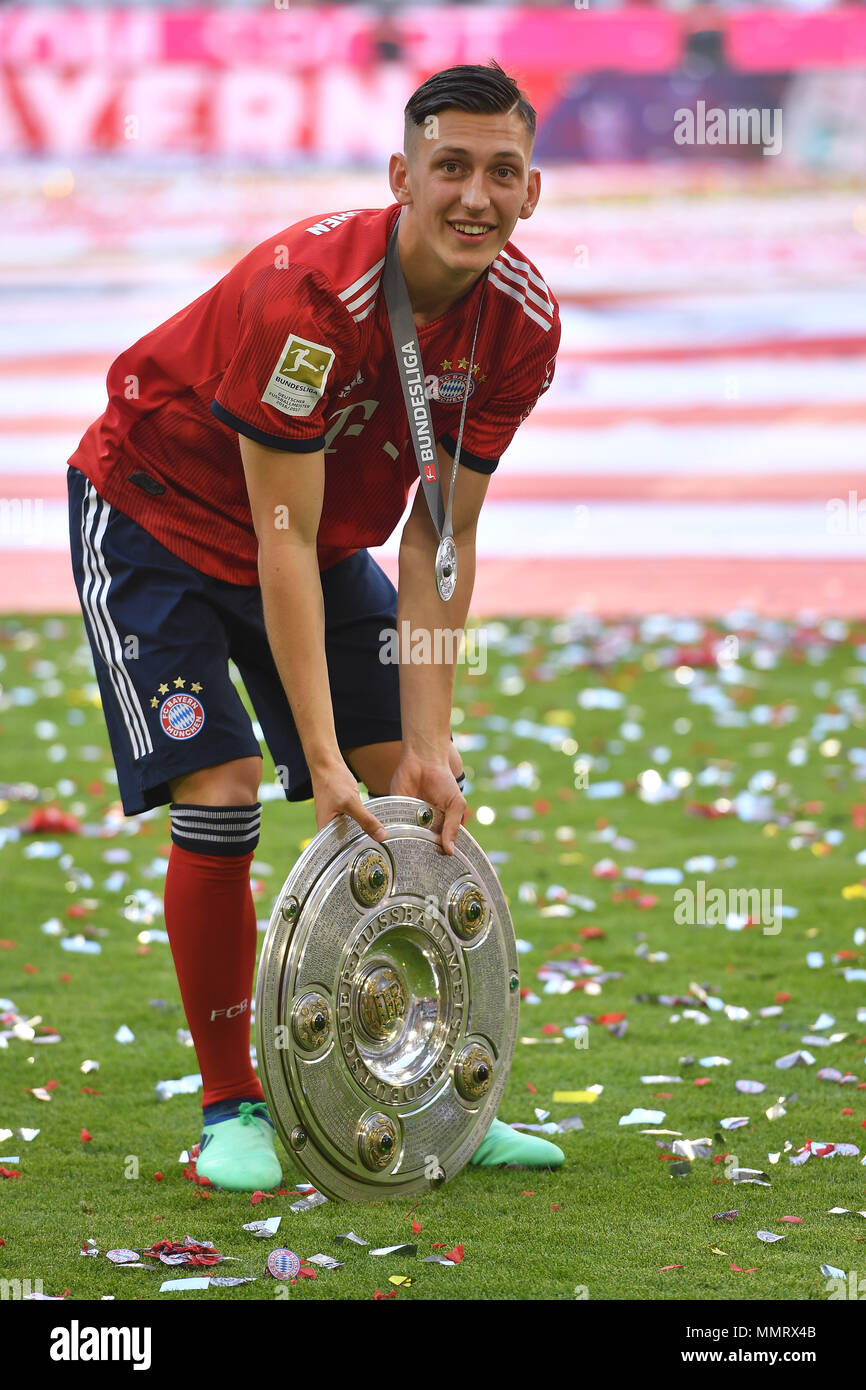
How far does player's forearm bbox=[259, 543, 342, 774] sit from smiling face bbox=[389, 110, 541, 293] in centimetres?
41

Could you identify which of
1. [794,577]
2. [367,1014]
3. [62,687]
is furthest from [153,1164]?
[794,577]

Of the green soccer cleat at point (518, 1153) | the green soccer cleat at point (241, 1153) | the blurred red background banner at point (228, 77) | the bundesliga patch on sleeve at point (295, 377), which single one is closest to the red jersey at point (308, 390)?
the bundesliga patch on sleeve at point (295, 377)

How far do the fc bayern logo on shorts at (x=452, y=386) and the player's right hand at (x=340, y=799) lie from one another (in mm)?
526

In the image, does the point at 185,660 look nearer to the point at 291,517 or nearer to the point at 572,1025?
the point at 291,517

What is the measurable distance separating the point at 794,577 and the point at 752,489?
28.2 inches

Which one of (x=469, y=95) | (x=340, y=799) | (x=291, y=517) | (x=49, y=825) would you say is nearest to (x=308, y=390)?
(x=291, y=517)

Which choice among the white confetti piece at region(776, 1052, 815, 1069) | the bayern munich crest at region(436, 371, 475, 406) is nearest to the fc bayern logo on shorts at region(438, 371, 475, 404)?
the bayern munich crest at region(436, 371, 475, 406)

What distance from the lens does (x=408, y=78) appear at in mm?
8984

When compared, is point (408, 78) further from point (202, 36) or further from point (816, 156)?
point (816, 156)

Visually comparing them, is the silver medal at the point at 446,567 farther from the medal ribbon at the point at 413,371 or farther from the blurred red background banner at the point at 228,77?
the blurred red background banner at the point at 228,77

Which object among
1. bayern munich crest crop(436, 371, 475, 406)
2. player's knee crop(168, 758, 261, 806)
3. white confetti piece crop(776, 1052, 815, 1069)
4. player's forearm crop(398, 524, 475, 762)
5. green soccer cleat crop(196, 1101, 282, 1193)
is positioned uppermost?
bayern munich crest crop(436, 371, 475, 406)

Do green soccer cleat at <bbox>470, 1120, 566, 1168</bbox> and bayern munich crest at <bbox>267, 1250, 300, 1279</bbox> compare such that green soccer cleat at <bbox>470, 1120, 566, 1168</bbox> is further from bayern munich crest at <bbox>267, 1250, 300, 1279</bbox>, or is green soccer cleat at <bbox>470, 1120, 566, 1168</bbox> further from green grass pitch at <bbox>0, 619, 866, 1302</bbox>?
bayern munich crest at <bbox>267, 1250, 300, 1279</bbox>

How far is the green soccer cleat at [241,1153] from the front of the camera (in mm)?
2221

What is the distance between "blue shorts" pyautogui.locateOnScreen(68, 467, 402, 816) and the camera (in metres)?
2.24
